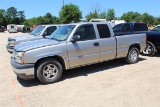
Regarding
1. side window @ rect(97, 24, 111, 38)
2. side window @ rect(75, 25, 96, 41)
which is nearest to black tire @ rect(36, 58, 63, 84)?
side window @ rect(75, 25, 96, 41)

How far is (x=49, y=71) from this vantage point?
5742 millimetres

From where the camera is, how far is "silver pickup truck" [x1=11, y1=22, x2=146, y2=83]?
541cm

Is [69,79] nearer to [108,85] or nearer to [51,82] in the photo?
[51,82]

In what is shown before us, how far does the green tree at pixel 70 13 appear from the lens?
43781 mm

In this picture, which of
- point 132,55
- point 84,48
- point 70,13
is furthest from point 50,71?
point 70,13

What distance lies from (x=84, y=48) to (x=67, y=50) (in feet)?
2.06

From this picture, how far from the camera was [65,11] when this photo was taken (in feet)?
144

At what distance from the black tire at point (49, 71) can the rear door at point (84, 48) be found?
19.0 inches

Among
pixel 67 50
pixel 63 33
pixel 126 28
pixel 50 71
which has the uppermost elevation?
pixel 126 28

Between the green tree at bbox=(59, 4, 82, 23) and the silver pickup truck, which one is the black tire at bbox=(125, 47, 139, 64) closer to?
the silver pickup truck

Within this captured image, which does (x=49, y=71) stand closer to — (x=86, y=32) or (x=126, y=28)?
(x=86, y=32)

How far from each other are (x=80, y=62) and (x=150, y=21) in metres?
94.4

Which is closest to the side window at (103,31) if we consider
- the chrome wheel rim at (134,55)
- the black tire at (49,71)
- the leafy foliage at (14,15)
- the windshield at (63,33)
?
the windshield at (63,33)

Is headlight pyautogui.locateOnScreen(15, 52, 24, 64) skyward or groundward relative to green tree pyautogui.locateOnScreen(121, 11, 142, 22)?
groundward
